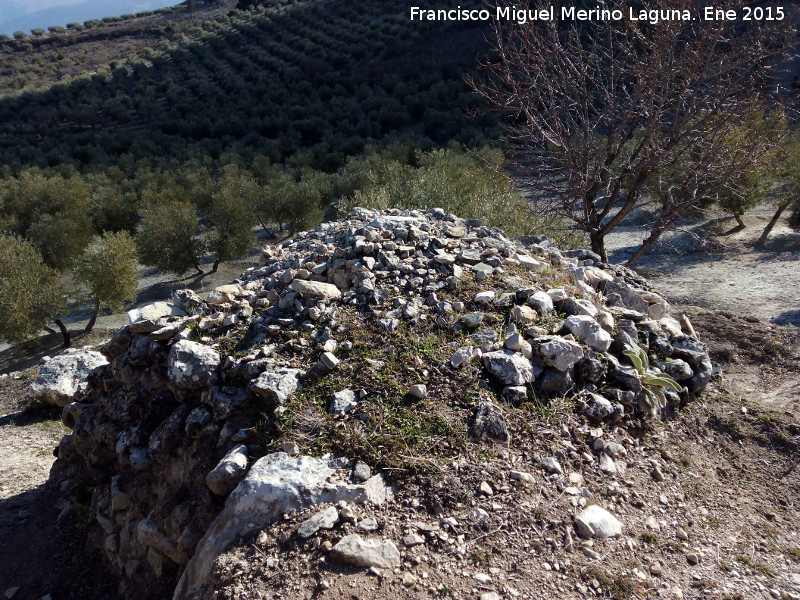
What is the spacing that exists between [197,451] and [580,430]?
2.96 meters

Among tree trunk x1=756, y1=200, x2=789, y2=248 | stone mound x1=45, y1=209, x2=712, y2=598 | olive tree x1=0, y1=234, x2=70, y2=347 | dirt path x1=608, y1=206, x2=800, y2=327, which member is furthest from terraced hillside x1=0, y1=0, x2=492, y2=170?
stone mound x1=45, y1=209, x2=712, y2=598

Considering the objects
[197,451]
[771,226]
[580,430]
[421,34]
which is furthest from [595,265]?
[421,34]

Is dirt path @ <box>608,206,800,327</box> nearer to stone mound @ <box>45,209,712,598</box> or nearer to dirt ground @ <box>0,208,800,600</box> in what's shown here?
dirt ground @ <box>0,208,800,600</box>

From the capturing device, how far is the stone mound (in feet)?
12.4

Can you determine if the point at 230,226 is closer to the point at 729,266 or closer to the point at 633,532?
the point at 729,266

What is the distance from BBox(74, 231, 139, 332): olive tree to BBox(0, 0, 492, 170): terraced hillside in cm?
1823

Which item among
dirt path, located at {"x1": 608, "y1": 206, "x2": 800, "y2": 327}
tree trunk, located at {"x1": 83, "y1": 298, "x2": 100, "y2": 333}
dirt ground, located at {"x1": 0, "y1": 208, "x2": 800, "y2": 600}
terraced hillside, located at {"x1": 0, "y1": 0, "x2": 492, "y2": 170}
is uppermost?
terraced hillside, located at {"x1": 0, "y1": 0, "x2": 492, "y2": 170}

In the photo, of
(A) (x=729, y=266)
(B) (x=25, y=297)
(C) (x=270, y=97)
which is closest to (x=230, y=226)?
(B) (x=25, y=297)

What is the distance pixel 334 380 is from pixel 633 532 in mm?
2308

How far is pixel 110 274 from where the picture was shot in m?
16.2

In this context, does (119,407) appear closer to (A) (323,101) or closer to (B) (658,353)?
(B) (658,353)

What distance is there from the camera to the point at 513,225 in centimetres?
1134

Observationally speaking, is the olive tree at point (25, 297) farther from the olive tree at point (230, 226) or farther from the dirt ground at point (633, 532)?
the dirt ground at point (633, 532)

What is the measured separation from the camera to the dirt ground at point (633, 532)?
10.2 feet
